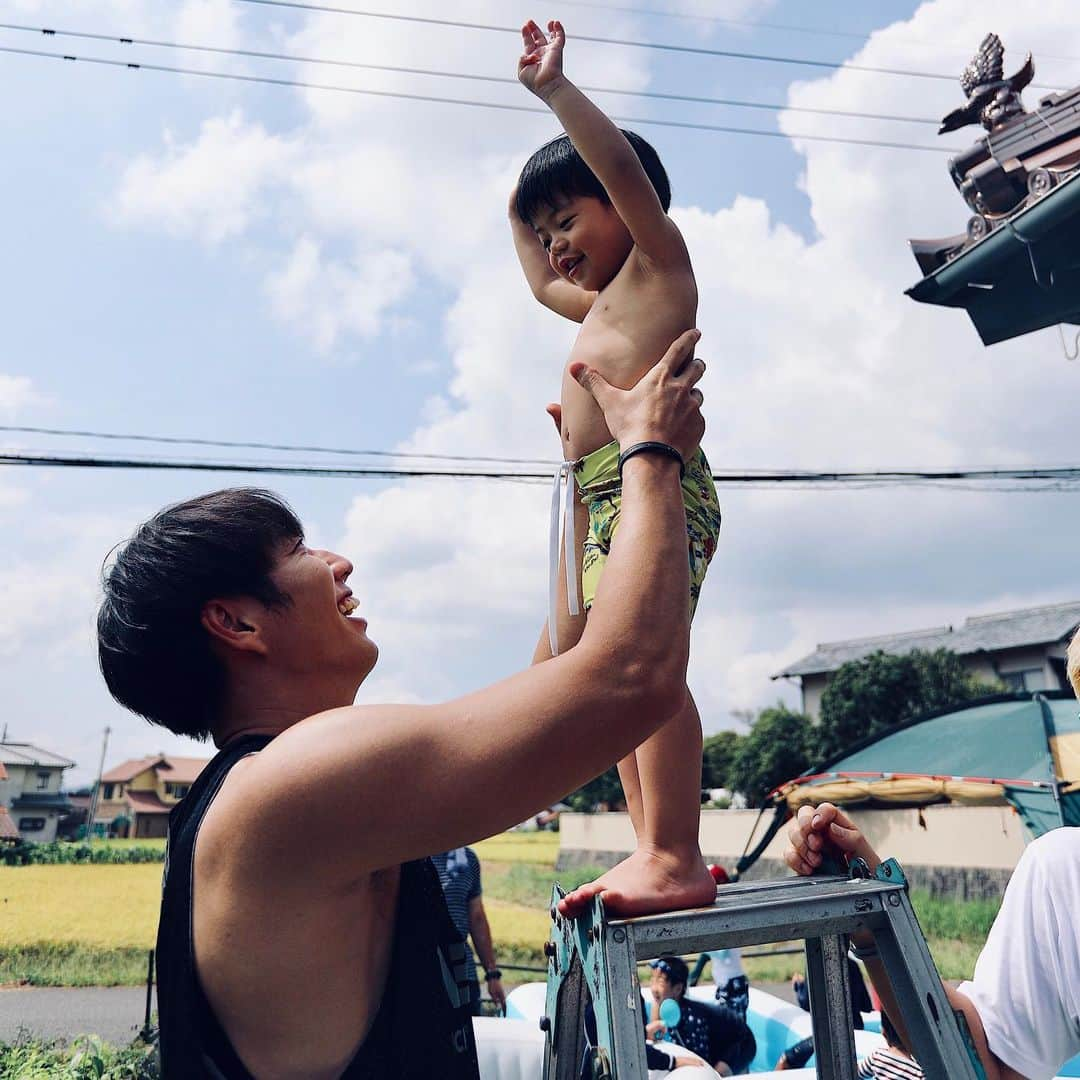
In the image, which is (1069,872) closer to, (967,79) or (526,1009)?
(526,1009)

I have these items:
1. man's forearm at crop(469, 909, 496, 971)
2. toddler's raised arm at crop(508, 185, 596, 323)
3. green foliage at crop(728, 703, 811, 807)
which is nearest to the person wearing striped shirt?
toddler's raised arm at crop(508, 185, 596, 323)

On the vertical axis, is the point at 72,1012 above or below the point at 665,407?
below

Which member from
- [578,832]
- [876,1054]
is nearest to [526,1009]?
[876,1054]

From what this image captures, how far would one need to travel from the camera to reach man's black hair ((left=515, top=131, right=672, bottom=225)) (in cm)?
221

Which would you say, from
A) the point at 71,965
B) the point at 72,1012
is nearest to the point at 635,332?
the point at 72,1012

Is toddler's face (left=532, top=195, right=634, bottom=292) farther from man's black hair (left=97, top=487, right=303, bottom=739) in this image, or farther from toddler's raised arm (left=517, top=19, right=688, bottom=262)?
man's black hair (left=97, top=487, right=303, bottom=739)

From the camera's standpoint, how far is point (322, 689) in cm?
145

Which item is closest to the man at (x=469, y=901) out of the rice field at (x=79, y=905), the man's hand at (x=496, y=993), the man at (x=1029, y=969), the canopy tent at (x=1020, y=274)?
the man's hand at (x=496, y=993)

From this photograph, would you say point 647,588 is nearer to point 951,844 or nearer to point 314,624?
point 314,624

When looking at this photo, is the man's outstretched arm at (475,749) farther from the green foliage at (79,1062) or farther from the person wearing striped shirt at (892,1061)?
the green foliage at (79,1062)

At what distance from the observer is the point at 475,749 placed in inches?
41.6

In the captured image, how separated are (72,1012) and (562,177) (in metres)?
7.75

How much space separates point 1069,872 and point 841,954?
1.43ft

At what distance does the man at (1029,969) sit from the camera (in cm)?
170
